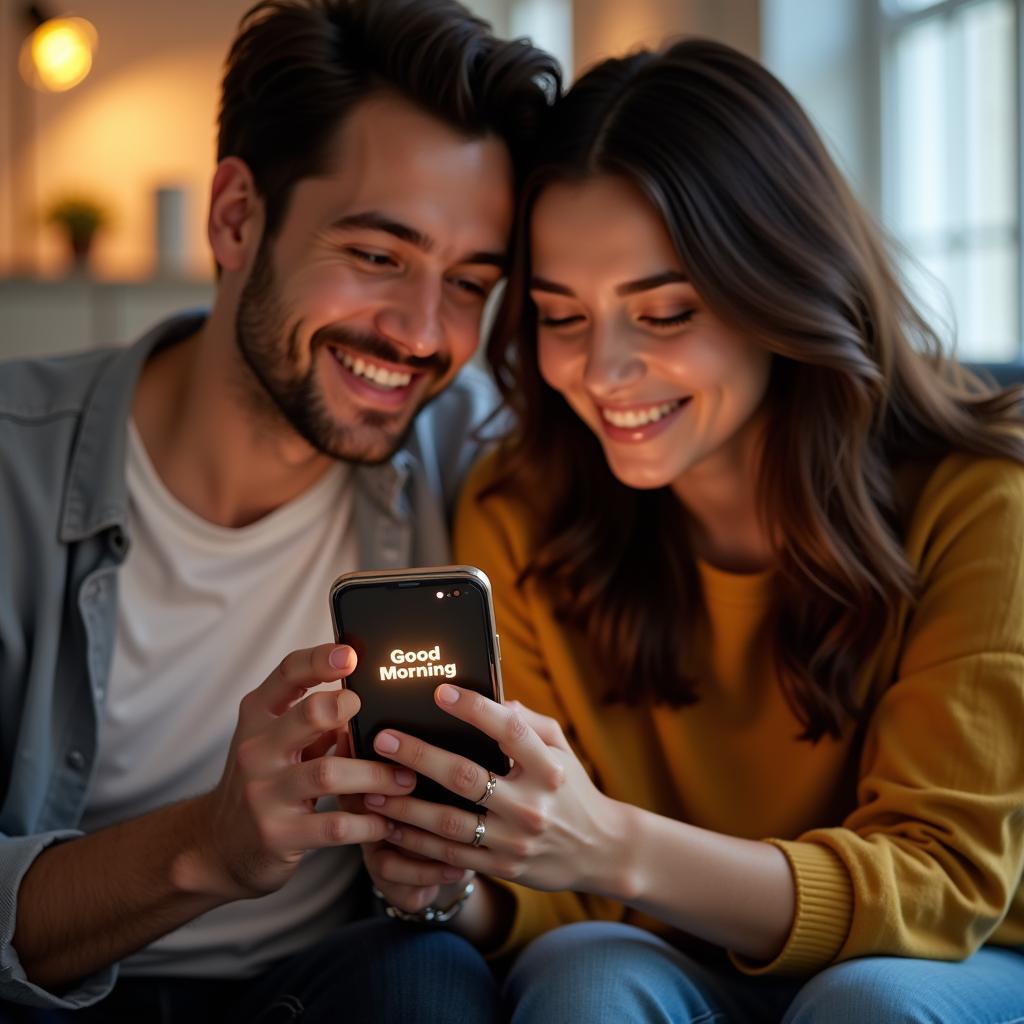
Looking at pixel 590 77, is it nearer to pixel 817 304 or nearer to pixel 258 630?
pixel 817 304

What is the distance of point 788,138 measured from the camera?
1430 millimetres

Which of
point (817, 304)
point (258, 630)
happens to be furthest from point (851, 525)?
point (258, 630)

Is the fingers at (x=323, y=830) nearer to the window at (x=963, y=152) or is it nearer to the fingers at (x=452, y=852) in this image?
the fingers at (x=452, y=852)

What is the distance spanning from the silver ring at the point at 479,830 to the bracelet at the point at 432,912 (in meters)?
0.20

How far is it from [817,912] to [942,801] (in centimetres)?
16

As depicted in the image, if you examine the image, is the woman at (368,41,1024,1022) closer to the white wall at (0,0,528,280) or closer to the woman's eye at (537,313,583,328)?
the woman's eye at (537,313,583,328)

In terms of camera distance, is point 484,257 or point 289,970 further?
point 484,257

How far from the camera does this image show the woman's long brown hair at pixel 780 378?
54.9 inches

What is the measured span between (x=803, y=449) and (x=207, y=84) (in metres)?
5.78

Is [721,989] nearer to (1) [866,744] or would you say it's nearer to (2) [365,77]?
(1) [866,744]

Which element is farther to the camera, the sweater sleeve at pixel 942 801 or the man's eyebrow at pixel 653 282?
the man's eyebrow at pixel 653 282

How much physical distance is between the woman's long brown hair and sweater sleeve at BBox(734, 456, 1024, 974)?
0.09 m

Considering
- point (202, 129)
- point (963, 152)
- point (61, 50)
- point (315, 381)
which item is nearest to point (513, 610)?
point (315, 381)

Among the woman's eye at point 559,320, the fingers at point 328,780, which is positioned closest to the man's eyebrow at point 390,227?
the woman's eye at point 559,320
